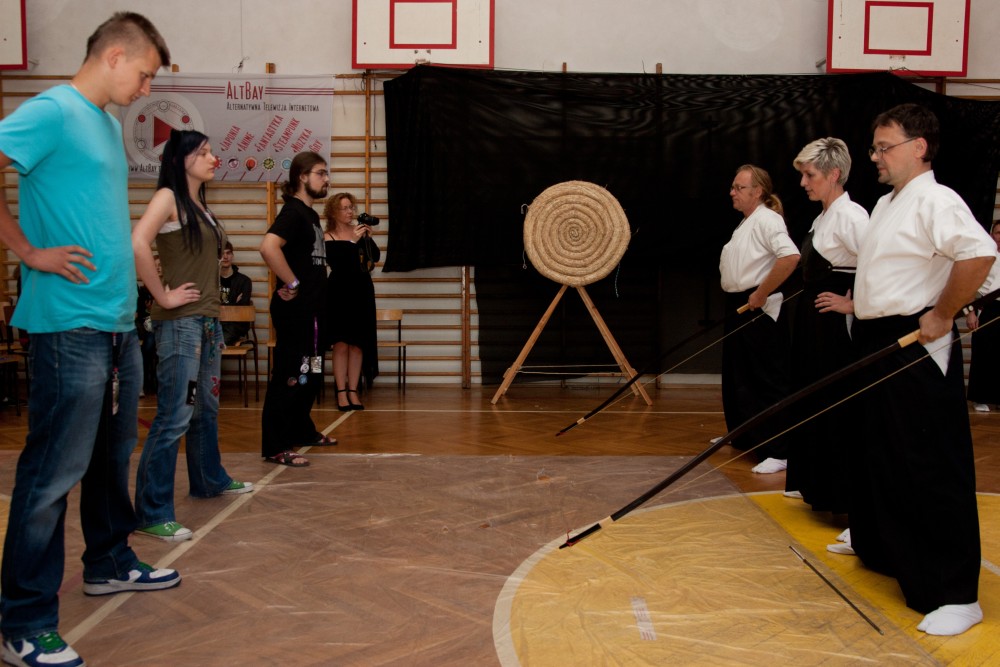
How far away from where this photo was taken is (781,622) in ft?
6.47

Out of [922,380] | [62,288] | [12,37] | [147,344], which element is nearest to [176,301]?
[62,288]

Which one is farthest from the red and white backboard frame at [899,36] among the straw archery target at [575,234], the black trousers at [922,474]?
the black trousers at [922,474]

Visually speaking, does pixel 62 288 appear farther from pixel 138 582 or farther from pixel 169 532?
pixel 169 532

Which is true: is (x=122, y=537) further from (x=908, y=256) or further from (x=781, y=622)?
(x=908, y=256)

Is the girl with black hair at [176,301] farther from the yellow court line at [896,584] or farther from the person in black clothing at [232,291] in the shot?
the person in black clothing at [232,291]

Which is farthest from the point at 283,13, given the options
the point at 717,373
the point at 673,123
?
the point at 717,373

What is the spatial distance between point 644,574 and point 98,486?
4.61ft

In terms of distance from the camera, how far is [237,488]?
3.16 metres

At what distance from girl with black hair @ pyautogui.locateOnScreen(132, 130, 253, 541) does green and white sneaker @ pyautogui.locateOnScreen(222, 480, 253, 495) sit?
0.49 metres

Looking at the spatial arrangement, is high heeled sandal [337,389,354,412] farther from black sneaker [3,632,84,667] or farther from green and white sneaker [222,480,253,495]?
black sneaker [3,632,84,667]

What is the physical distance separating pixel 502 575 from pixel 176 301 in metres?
1.27

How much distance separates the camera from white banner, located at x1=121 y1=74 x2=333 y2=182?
21.2ft

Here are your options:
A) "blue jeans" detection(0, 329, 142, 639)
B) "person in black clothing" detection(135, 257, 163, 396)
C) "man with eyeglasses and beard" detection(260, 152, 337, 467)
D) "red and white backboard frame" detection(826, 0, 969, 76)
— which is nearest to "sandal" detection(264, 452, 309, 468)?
"man with eyeglasses and beard" detection(260, 152, 337, 467)

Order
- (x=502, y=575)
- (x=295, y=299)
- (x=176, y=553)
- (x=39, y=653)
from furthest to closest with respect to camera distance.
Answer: (x=295, y=299)
(x=176, y=553)
(x=502, y=575)
(x=39, y=653)
